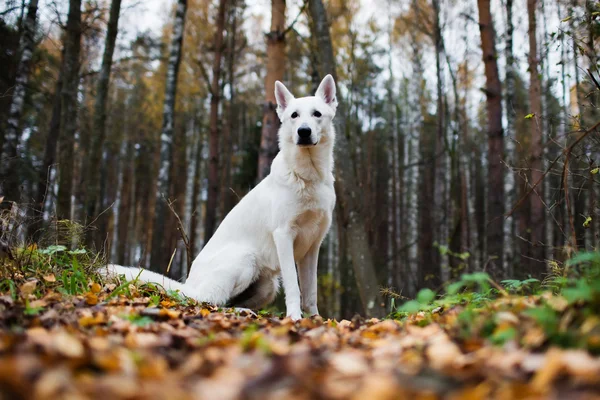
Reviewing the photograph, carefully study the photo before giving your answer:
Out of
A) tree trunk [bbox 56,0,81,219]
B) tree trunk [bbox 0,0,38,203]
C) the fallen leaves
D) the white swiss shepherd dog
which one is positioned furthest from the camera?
tree trunk [bbox 0,0,38,203]

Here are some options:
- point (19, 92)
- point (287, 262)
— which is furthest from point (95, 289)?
point (19, 92)

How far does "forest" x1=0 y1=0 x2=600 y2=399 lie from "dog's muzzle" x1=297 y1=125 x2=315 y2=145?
170cm

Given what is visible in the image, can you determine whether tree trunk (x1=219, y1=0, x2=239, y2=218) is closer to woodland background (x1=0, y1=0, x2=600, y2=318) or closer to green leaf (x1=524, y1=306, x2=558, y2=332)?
woodland background (x1=0, y1=0, x2=600, y2=318)

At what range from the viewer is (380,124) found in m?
26.7

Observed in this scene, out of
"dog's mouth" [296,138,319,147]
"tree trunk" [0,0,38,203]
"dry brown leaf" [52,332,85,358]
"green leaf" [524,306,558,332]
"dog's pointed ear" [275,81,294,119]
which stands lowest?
"dry brown leaf" [52,332,85,358]

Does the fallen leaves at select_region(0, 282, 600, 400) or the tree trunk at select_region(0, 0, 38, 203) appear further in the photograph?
the tree trunk at select_region(0, 0, 38, 203)

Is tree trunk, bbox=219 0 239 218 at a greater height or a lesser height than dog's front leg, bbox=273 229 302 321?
greater

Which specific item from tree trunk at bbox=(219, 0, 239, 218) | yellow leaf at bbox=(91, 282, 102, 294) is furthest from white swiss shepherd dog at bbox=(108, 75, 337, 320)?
tree trunk at bbox=(219, 0, 239, 218)

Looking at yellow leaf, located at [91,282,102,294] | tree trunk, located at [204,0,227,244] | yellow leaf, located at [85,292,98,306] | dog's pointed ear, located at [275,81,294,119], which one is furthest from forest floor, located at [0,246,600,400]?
tree trunk, located at [204,0,227,244]

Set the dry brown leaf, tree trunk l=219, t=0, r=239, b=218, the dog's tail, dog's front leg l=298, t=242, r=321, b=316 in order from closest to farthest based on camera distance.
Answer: the dry brown leaf, the dog's tail, dog's front leg l=298, t=242, r=321, b=316, tree trunk l=219, t=0, r=239, b=218

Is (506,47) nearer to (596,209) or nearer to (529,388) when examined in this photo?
(596,209)

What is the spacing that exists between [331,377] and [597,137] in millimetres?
3891

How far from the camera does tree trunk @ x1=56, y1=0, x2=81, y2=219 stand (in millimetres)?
9133

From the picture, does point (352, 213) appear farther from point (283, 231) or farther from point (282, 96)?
point (283, 231)
